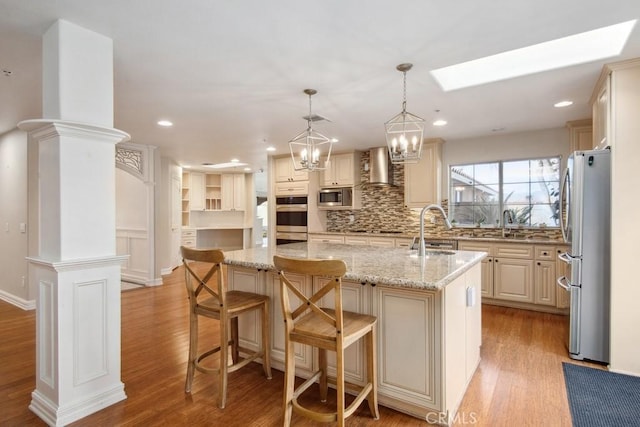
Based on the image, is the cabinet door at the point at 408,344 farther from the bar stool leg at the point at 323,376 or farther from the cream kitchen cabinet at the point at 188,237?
the cream kitchen cabinet at the point at 188,237

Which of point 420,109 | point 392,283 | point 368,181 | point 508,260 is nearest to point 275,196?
point 368,181

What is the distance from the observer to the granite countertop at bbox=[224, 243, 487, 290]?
5.94ft

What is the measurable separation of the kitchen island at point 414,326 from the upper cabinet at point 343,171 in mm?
3469

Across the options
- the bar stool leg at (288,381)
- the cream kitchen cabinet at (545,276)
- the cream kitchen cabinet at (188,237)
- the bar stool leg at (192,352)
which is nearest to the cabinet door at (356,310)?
the bar stool leg at (288,381)

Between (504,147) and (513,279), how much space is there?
74.6 inches

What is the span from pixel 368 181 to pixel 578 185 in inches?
132

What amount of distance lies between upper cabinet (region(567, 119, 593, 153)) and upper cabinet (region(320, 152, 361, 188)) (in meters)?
3.03

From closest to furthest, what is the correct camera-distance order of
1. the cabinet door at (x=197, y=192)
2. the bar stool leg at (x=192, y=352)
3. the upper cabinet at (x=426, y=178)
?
the bar stool leg at (x=192, y=352), the upper cabinet at (x=426, y=178), the cabinet door at (x=197, y=192)

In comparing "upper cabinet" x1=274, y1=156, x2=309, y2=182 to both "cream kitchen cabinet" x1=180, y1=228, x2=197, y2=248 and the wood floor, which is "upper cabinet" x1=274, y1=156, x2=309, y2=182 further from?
"cream kitchen cabinet" x1=180, y1=228, x2=197, y2=248

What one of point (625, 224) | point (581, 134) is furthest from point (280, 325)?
point (581, 134)

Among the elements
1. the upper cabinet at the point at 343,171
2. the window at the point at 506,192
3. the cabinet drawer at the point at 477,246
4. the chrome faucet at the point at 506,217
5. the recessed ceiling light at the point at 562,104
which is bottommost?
the cabinet drawer at the point at 477,246

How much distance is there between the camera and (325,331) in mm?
1848

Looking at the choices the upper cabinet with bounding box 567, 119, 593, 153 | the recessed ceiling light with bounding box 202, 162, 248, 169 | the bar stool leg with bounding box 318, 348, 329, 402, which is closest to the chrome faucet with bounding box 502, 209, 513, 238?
the upper cabinet with bounding box 567, 119, 593, 153

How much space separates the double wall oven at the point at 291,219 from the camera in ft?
20.5
